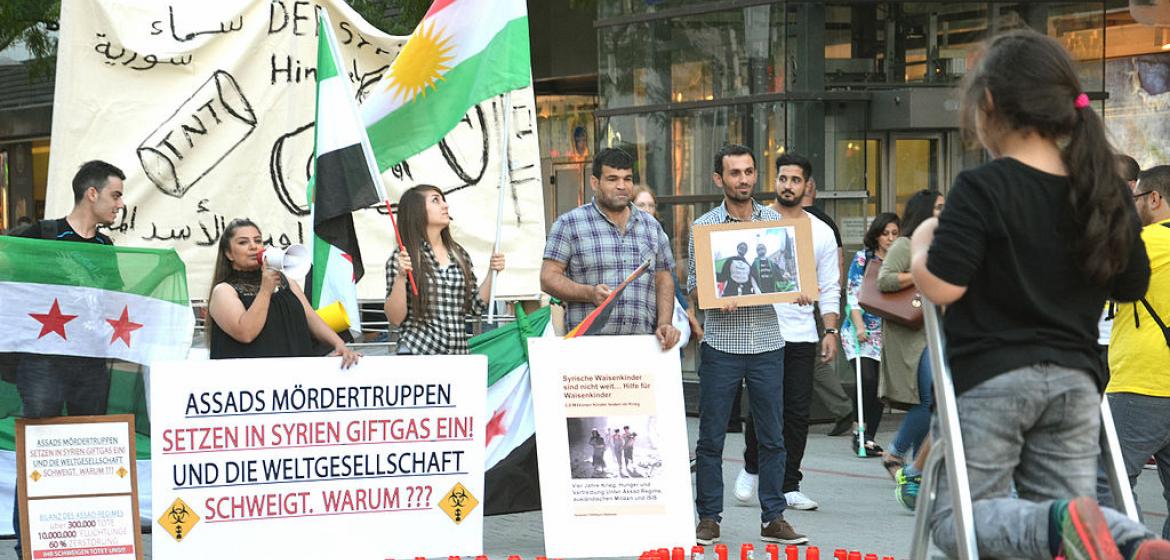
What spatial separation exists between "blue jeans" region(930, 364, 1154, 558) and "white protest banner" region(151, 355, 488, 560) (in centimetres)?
323

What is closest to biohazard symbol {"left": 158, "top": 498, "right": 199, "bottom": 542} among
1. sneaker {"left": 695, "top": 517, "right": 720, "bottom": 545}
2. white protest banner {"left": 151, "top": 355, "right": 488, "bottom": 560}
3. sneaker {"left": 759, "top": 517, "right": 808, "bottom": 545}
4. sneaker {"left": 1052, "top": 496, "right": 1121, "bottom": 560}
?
white protest banner {"left": 151, "top": 355, "right": 488, "bottom": 560}

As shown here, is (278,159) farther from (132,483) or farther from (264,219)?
(132,483)

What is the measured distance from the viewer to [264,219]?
1027 cm

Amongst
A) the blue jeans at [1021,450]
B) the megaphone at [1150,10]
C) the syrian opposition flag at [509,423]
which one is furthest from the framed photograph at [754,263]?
the megaphone at [1150,10]

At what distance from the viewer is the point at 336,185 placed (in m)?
7.60

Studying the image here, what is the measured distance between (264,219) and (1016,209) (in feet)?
23.3

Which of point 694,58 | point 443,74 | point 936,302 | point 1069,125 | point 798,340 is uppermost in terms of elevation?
point 694,58

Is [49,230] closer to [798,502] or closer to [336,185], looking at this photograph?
[336,185]

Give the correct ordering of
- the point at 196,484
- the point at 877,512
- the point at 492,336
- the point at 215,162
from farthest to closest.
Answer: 1. the point at 215,162
2. the point at 877,512
3. the point at 492,336
4. the point at 196,484

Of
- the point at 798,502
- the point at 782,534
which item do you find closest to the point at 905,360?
the point at 798,502

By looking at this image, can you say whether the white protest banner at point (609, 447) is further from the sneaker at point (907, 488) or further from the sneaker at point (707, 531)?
the sneaker at point (907, 488)

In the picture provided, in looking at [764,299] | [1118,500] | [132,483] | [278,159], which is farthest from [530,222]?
[1118,500]

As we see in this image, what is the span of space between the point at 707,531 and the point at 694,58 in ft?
23.3

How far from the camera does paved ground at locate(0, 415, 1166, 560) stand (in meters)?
7.85
